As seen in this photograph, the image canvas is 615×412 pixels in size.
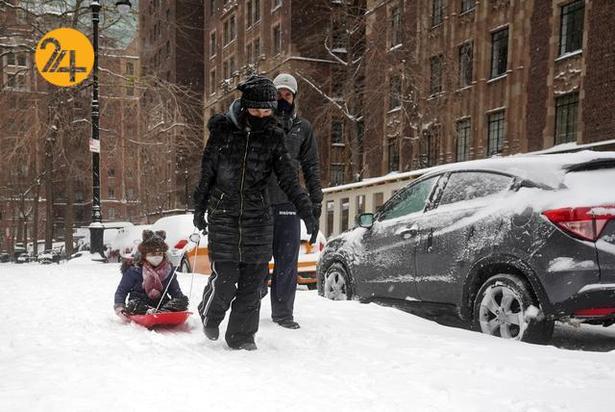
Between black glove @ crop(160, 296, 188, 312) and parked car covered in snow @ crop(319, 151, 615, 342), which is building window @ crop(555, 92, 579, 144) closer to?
parked car covered in snow @ crop(319, 151, 615, 342)

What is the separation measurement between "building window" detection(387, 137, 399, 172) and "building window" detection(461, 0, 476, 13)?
721 cm

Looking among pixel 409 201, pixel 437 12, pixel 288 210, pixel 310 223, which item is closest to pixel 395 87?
pixel 437 12

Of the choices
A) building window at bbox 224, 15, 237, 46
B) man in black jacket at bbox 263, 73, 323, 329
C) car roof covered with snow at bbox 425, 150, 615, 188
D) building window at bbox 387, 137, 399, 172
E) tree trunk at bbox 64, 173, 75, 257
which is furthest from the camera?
building window at bbox 224, 15, 237, 46

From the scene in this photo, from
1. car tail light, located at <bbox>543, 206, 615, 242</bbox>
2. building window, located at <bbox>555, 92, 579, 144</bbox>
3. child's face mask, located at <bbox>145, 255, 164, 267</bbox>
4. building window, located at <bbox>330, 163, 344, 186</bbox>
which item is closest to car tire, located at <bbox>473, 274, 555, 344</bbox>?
car tail light, located at <bbox>543, 206, 615, 242</bbox>

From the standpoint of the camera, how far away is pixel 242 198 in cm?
386

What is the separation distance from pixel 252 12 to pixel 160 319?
4146cm

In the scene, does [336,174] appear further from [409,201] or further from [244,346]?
[244,346]

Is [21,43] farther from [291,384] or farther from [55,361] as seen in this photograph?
[291,384]

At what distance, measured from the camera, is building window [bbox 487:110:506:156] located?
23.8 meters

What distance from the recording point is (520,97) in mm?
22797

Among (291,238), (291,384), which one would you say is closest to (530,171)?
(291,238)

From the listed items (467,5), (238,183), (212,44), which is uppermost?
(212,44)

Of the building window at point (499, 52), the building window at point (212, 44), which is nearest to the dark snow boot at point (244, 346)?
the building window at point (499, 52)

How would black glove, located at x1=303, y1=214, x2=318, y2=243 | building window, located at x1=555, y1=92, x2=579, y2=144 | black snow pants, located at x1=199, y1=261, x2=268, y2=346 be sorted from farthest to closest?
building window, located at x1=555, y1=92, x2=579, y2=144
black glove, located at x1=303, y1=214, x2=318, y2=243
black snow pants, located at x1=199, y1=261, x2=268, y2=346
